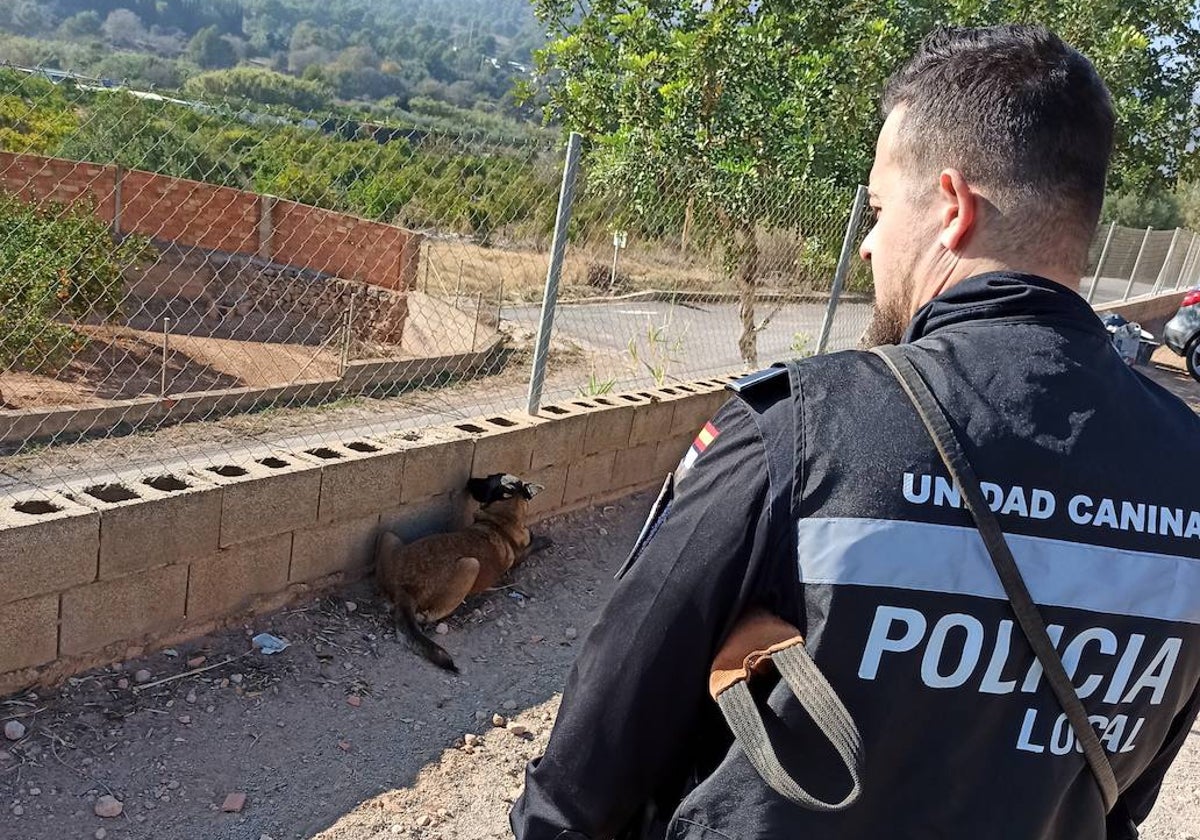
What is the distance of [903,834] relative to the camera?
122cm

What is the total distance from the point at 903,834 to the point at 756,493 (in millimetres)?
439

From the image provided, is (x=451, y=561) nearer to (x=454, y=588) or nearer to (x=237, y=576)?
(x=454, y=588)

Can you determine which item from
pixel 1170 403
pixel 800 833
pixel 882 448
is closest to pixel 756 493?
pixel 882 448

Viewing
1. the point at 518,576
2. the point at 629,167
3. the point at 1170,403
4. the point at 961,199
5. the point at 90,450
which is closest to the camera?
the point at 961,199

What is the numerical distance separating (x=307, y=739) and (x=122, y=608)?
811mm

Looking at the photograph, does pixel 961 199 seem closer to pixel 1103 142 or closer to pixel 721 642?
pixel 1103 142

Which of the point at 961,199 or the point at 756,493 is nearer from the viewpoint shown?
the point at 756,493

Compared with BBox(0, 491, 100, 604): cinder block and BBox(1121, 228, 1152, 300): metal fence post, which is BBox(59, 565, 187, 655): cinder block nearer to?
BBox(0, 491, 100, 604): cinder block

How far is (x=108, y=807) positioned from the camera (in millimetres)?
3152

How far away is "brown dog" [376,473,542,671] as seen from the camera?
4379 millimetres

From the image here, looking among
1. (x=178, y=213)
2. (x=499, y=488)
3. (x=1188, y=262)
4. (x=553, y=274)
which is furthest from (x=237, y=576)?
(x=1188, y=262)

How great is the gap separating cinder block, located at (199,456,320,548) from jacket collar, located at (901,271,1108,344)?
10.5 feet

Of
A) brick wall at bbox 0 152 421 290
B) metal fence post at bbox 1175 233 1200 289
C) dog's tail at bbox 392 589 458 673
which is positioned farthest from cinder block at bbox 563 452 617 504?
metal fence post at bbox 1175 233 1200 289

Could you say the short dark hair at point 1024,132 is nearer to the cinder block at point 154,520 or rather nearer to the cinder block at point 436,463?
the cinder block at point 154,520
